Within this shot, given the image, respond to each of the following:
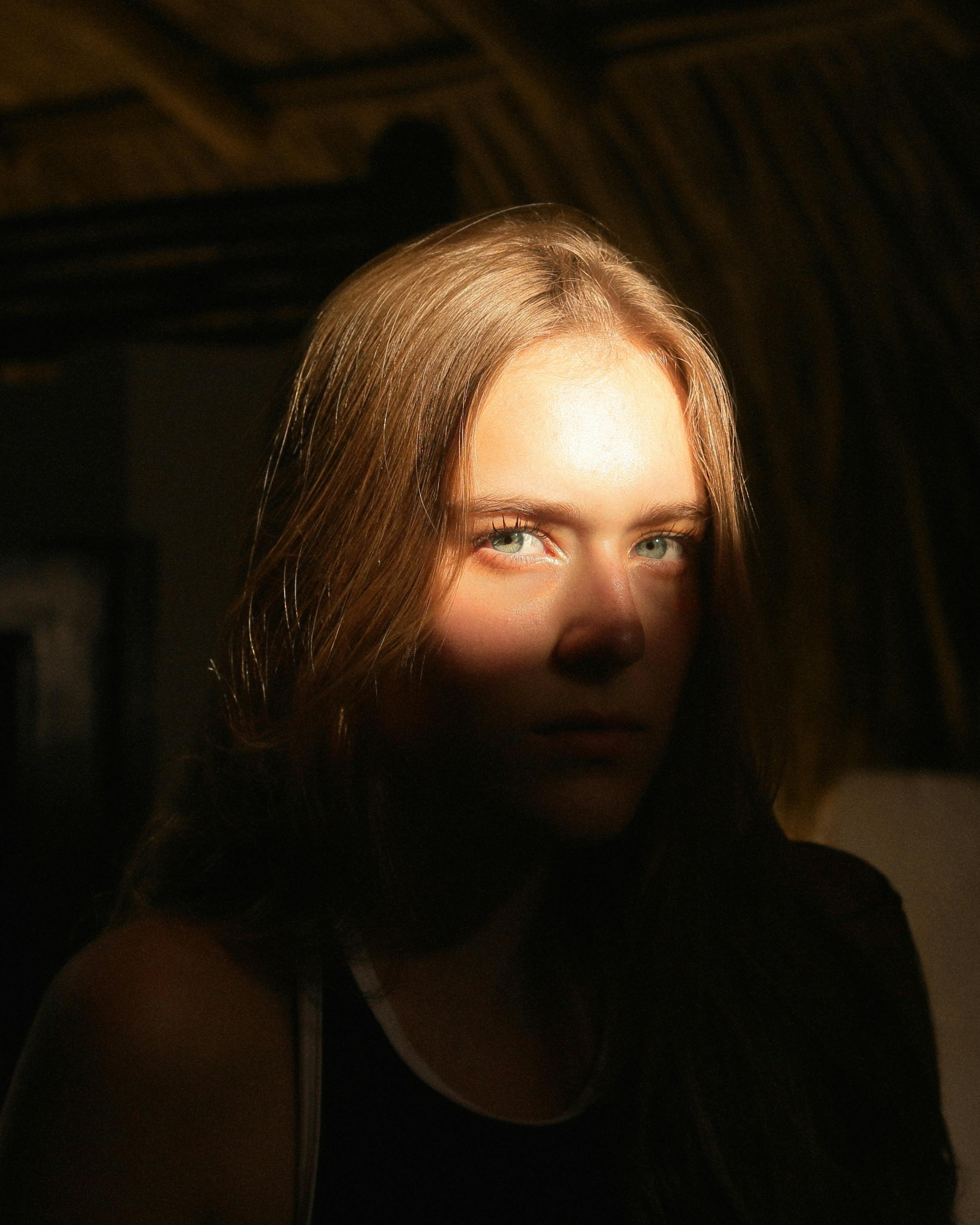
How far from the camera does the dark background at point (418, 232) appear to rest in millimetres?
1113

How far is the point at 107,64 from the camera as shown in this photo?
51.0 inches

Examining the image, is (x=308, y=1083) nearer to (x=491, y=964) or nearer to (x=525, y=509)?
(x=491, y=964)

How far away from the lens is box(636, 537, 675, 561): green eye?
67 cm

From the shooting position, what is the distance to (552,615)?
62 centimetres

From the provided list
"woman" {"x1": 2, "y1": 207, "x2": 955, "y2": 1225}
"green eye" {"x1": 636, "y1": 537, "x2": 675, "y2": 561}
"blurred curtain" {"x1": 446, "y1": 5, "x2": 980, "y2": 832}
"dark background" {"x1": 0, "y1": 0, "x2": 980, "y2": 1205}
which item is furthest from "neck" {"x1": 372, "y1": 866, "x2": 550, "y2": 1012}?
"blurred curtain" {"x1": 446, "y1": 5, "x2": 980, "y2": 832}

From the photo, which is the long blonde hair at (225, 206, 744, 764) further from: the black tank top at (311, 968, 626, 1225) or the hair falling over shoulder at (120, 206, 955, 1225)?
the black tank top at (311, 968, 626, 1225)

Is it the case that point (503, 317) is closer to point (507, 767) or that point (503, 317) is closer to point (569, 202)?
point (507, 767)

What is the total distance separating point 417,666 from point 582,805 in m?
0.13

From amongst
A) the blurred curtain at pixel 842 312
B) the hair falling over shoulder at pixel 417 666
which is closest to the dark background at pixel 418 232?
the blurred curtain at pixel 842 312

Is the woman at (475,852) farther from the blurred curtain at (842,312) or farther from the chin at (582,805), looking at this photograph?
the blurred curtain at (842,312)

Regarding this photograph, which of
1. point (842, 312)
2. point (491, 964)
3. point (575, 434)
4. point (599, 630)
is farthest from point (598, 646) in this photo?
point (842, 312)

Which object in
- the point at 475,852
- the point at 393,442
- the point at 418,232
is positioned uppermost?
the point at 418,232

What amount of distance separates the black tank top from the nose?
239 millimetres

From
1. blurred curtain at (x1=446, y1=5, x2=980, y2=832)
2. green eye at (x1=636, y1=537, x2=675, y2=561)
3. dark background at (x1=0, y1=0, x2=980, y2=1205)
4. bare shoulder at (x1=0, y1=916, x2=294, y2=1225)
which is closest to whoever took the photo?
bare shoulder at (x1=0, y1=916, x2=294, y2=1225)
